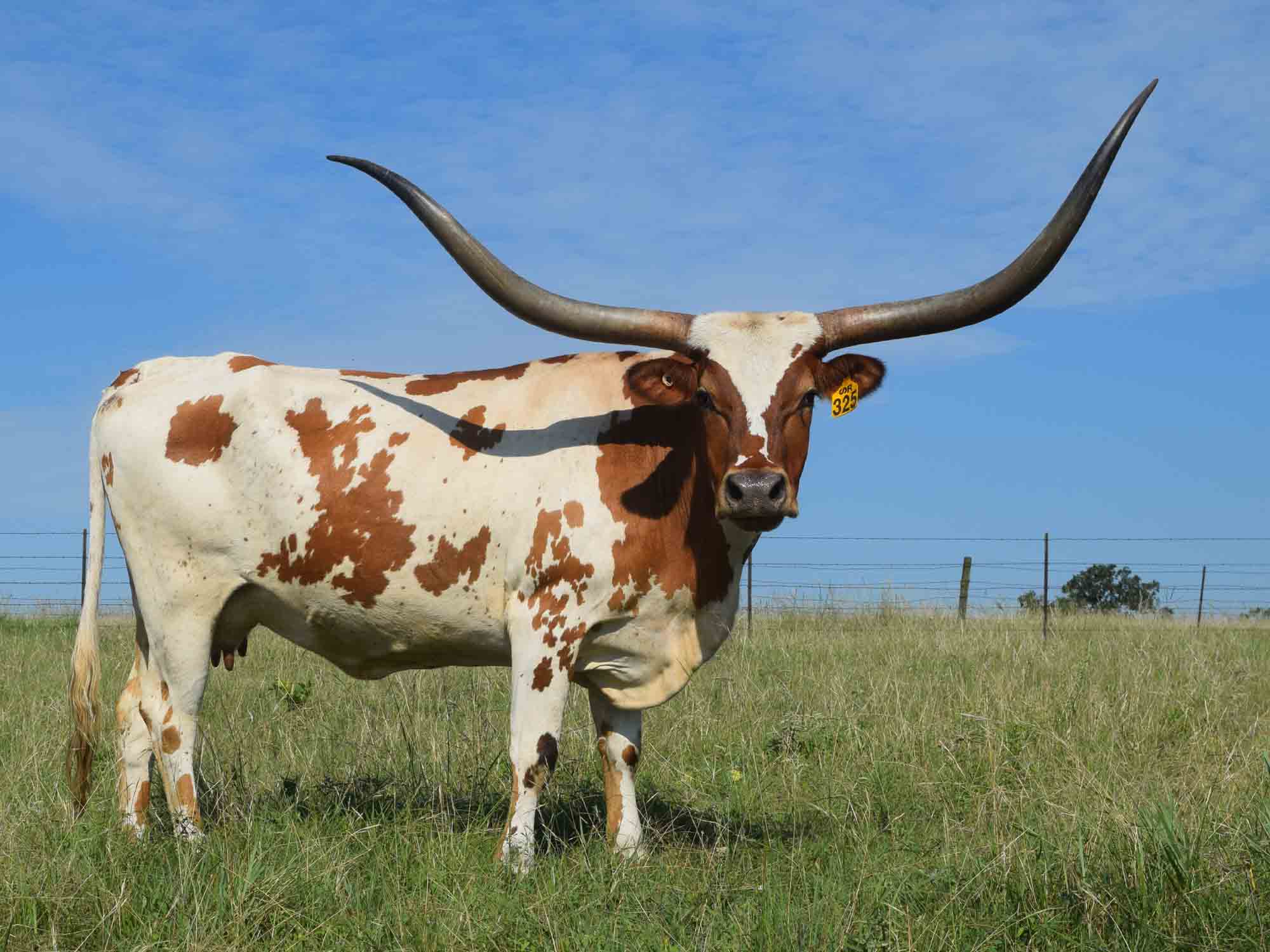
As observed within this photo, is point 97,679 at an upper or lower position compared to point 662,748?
upper

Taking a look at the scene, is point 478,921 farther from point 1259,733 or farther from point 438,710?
point 1259,733

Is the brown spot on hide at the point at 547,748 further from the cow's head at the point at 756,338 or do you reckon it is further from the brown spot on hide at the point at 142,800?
the brown spot on hide at the point at 142,800

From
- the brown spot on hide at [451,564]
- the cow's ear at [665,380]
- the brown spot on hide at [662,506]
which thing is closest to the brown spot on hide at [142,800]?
the brown spot on hide at [451,564]

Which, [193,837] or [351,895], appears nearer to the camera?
[351,895]

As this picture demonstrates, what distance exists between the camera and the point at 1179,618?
969 inches

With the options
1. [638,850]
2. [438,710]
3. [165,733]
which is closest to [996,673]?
[438,710]

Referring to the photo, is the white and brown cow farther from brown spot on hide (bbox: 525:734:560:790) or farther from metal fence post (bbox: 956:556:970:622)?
metal fence post (bbox: 956:556:970:622)

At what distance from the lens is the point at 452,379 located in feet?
20.2

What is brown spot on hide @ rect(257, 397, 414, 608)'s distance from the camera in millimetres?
5637

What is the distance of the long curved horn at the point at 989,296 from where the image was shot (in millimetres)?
5578

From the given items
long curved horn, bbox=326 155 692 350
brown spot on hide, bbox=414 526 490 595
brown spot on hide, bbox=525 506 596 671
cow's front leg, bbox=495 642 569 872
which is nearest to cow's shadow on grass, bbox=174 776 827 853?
cow's front leg, bbox=495 642 569 872

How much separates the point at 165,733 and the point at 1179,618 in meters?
23.4

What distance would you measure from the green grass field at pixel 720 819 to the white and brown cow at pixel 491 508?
1.97 feet

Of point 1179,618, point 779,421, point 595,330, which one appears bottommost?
point 1179,618
